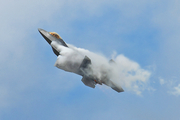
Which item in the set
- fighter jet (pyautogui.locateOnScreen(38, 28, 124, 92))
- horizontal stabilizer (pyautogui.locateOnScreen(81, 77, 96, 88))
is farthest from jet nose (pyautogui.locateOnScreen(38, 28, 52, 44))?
horizontal stabilizer (pyautogui.locateOnScreen(81, 77, 96, 88))

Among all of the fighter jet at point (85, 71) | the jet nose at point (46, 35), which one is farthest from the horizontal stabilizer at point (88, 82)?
the jet nose at point (46, 35)

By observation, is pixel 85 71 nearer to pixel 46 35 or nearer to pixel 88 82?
pixel 88 82

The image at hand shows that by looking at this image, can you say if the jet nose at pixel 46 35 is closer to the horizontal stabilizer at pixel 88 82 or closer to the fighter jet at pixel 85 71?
the fighter jet at pixel 85 71

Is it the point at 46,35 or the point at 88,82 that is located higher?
the point at 46,35

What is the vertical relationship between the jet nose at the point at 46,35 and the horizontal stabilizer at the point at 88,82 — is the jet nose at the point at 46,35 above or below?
above

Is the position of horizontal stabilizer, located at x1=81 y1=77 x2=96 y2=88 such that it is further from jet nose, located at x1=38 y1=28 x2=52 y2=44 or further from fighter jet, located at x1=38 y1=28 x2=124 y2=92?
jet nose, located at x1=38 y1=28 x2=52 y2=44

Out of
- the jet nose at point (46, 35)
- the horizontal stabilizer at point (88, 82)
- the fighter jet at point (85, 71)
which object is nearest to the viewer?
the fighter jet at point (85, 71)

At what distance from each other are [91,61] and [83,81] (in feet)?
12.5

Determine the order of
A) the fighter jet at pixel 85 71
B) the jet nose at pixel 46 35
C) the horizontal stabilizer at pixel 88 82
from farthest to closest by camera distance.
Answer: the jet nose at pixel 46 35
the horizontal stabilizer at pixel 88 82
the fighter jet at pixel 85 71

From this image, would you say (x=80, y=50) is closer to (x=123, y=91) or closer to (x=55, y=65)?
(x=55, y=65)

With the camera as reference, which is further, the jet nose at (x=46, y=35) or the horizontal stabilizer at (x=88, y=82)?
the jet nose at (x=46, y=35)

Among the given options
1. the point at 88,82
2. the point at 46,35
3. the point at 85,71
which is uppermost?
the point at 46,35

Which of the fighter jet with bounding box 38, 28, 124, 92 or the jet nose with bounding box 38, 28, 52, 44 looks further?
the jet nose with bounding box 38, 28, 52, 44

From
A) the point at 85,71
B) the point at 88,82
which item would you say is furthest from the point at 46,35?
the point at 88,82
